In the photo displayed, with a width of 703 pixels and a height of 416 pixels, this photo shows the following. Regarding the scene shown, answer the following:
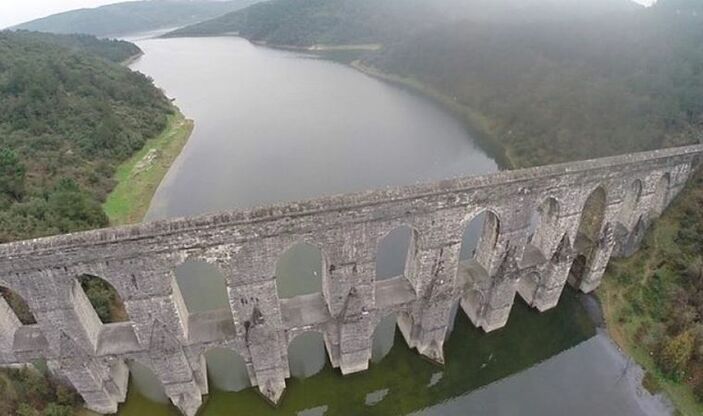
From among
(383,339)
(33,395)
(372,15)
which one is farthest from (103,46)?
(383,339)

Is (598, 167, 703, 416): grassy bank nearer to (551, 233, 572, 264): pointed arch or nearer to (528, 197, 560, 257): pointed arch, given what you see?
(551, 233, 572, 264): pointed arch

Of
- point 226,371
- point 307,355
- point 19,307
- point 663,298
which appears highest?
point 19,307

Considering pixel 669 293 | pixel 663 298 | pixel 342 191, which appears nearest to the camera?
pixel 669 293

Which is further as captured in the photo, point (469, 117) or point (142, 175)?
point (469, 117)

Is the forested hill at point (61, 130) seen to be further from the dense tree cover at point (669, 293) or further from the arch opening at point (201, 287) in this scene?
the dense tree cover at point (669, 293)

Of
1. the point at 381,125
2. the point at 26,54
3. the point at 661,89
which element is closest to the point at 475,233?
the point at 661,89

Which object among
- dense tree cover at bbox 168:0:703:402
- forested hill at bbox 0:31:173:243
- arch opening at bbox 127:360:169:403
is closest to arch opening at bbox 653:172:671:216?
dense tree cover at bbox 168:0:703:402

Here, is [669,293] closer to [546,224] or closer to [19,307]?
[546,224]

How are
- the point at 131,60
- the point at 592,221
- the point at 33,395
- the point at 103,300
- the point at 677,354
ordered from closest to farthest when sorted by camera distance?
the point at 33,395 < the point at 677,354 < the point at 103,300 < the point at 592,221 < the point at 131,60

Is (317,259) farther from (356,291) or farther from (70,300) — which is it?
(70,300)
